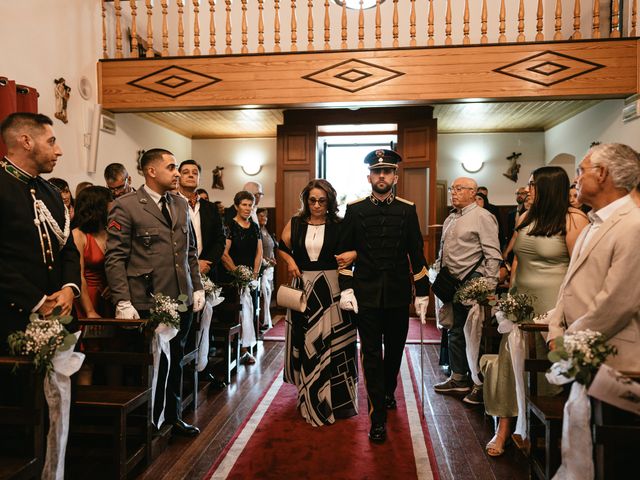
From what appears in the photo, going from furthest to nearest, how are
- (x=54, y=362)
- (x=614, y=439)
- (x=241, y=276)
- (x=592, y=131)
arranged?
(x=592, y=131)
(x=241, y=276)
(x=54, y=362)
(x=614, y=439)

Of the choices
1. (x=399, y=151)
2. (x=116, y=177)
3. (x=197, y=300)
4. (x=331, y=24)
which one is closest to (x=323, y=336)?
(x=197, y=300)

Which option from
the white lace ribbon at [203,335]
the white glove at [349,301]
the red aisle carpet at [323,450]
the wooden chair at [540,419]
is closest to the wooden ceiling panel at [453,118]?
the white lace ribbon at [203,335]

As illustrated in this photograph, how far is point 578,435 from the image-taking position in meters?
1.89

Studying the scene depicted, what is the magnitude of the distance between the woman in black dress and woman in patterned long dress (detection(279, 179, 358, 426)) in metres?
1.45

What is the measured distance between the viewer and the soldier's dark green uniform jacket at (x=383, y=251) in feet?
10.8

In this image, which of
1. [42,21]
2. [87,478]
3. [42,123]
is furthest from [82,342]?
[42,21]

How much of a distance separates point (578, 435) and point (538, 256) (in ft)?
4.47

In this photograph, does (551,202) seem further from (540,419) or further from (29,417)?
(29,417)

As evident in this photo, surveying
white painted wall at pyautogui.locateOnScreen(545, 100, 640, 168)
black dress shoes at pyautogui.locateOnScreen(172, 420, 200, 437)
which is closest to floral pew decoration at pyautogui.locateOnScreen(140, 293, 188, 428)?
black dress shoes at pyautogui.locateOnScreen(172, 420, 200, 437)

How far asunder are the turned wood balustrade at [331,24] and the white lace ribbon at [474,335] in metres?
3.60

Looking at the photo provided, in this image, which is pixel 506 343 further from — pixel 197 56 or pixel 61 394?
pixel 197 56

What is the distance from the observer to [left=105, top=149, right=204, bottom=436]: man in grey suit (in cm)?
287

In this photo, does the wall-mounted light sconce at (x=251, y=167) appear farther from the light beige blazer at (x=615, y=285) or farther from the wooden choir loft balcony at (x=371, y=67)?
the light beige blazer at (x=615, y=285)

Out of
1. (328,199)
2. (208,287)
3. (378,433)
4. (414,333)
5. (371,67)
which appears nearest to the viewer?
(378,433)
